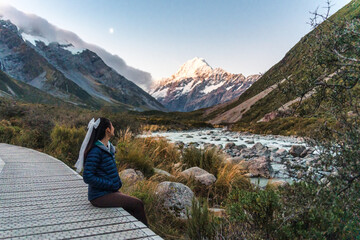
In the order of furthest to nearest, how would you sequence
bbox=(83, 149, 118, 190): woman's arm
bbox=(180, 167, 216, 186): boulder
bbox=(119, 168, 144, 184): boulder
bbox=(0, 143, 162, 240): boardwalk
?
bbox=(180, 167, 216, 186): boulder → bbox=(119, 168, 144, 184): boulder → bbox=(83, 149, 118, 190): woman's arm → bbox=(0, 143, 162, 240): boardwalk

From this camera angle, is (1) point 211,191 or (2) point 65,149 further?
(2) point 65,149

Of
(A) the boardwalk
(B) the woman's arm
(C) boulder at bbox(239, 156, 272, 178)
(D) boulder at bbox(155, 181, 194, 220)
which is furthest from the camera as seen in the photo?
(C) boulder at bbox(239, 156, 272, 178)

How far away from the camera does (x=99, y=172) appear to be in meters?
3.86

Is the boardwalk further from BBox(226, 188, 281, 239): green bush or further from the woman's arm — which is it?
BBox(226, 188, 281, 239): green bush

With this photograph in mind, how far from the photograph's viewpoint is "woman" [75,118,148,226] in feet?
12.3

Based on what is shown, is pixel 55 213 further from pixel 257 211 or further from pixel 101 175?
pixel 257 211

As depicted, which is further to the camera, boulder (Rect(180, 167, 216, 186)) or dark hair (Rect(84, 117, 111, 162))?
boulder (Rect(180, 167, 216, 186))

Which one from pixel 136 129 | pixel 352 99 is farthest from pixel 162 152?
pixel 352 99

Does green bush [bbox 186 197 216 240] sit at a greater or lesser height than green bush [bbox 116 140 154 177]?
lesser

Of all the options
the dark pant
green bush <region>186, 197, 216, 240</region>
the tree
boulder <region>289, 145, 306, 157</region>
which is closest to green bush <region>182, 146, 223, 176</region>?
green bush <region>186, 197, 216, 240</region>

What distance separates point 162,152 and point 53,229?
7428 mm

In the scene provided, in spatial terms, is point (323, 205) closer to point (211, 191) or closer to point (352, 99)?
point (352, 99)

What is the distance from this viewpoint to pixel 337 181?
89.9 inches

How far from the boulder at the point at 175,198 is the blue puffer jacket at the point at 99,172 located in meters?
1.49
